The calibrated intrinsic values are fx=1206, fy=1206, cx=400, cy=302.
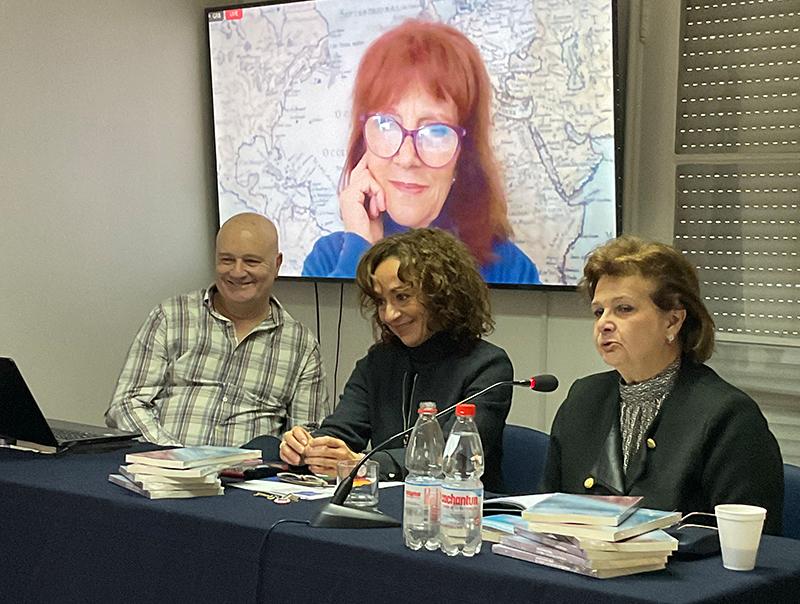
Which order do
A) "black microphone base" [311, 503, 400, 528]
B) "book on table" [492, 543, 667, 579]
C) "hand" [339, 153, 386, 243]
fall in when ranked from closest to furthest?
"book on table" [492, 543, 667, 579] → "black microphone base" [311, 503, 400, 528] → "hand" [339, 153, 386, 243]

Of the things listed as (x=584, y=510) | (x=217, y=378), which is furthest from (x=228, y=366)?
(x=584, y=510)

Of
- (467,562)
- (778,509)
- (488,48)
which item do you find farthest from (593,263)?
(488,48)

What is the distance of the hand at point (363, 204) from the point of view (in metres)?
4.08

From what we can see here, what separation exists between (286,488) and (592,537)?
823 mm

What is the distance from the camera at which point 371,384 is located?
301 centimetres

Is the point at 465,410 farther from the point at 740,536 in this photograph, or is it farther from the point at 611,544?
the point at 740,536

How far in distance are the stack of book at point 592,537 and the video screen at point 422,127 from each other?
182 centimetres

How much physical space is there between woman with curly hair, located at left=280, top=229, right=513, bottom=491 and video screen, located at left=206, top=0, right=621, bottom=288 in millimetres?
783

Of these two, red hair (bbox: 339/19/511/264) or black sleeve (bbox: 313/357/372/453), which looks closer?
black sleeve (bbox: 313/357/372/453)

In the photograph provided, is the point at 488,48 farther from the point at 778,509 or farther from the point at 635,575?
the point at 635,575

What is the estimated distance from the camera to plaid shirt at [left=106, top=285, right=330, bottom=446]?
3494 millimetres

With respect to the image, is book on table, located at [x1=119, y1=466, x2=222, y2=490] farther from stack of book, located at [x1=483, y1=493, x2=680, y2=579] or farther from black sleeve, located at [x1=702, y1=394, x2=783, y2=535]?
black sleeve, located at [x1=702, y1=394, x2=783, y2=535]

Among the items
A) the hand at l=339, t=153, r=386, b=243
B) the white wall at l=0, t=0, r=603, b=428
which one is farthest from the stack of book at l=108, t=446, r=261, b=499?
the hand at l=339, t=153, r=386, b=243

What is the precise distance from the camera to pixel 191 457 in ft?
8.09
